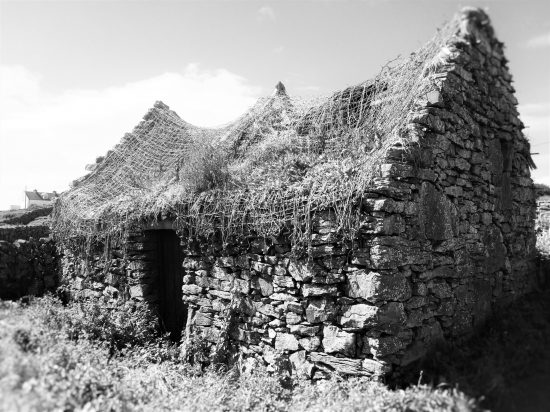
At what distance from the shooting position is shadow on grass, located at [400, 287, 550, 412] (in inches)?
172

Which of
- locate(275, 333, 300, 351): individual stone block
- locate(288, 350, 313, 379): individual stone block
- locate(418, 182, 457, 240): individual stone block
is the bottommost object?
locate(288, 350, 313, 379): individual stone block

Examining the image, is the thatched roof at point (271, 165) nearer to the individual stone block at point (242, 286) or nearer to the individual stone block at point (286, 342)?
the individual stone block at point (242, 286)

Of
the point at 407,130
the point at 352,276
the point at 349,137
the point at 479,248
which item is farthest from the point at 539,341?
the point at 349,137

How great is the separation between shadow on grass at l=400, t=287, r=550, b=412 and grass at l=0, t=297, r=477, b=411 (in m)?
0.38

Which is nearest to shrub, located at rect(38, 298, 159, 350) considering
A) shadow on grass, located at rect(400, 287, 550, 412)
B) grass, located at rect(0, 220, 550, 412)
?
grass, located at rect(0, 220, 550, 412)

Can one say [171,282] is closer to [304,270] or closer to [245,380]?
[245,380]

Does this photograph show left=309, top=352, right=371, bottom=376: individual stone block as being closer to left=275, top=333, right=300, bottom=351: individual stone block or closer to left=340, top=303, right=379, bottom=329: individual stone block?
left=275, top=333, right=300, bottom=351: individual stone block

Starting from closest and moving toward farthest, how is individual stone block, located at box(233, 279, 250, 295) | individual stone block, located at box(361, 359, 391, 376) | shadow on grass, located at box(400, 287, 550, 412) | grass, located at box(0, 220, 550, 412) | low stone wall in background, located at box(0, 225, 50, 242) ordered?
grass, located at box(0, 220, 550, 412) < shadow on grass, located at box(400, 287, 550, 412) < individual stone block, located at box(361, 359, 391, 376) < individual stone block, located at box(233, 279, 250, 295) < low stone wall in background, located at box(0, 225, 50, 242)

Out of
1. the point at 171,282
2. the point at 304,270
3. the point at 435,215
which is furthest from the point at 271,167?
the point at 171,282

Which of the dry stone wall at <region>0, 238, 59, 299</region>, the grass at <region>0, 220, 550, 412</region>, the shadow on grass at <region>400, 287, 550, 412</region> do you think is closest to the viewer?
the grass at <region>0, 220, 550, 412</region>

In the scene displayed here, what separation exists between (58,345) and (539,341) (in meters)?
5.41

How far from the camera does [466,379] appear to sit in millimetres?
4465

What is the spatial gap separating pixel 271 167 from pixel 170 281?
2.95 meters

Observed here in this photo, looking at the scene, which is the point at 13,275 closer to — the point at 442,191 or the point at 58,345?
the point at 58,345
